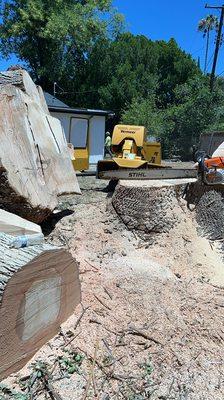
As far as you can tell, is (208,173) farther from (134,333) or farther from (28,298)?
(28,298)

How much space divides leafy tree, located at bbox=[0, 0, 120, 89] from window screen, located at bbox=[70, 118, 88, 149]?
1090 centimetres

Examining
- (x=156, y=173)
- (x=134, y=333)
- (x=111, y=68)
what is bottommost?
(x=134, y=333)

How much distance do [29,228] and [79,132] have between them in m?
15.3

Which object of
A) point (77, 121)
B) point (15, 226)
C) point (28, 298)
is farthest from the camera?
point (77, 121)

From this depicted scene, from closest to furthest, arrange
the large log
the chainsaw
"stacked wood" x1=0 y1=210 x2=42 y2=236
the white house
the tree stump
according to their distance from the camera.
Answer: the large log
"stacked wood" x1=0 y1=210 x2=42 y2=236
the tree stump
the chainsaw
the white house

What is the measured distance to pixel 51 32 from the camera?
27547mm

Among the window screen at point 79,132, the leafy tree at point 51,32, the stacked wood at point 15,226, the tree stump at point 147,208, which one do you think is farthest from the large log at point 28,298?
the leafy tree at point 51,32

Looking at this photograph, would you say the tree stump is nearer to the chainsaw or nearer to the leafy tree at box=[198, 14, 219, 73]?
the chainsaw

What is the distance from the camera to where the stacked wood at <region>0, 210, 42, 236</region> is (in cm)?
359

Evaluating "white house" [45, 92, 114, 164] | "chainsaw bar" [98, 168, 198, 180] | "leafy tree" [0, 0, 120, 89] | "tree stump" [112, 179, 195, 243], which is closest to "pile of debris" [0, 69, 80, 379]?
"tree stump" [112, 179, 195, 243]

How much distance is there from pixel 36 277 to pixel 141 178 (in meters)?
3.82

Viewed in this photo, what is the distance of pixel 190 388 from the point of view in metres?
3.11

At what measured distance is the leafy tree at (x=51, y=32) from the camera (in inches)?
1086

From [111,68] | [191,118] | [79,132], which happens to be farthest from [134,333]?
[111,68]
